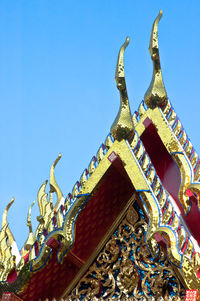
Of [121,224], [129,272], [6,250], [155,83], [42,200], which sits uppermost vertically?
[155,83]

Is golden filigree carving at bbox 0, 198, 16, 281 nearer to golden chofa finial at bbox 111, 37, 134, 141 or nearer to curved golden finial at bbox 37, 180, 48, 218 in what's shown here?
curved golden finial at bbox 37, 180, 48, 218

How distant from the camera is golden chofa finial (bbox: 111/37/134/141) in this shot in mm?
9211

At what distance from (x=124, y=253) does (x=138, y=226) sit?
340 mm

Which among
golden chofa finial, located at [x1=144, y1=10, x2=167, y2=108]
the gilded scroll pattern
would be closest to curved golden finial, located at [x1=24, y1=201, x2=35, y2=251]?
the gilded scroll pattern

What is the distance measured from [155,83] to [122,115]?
0.86 m

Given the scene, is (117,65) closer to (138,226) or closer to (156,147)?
(156,147)

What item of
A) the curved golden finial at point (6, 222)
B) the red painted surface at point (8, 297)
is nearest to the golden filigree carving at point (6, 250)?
the curved golden finial at point (6, 222)

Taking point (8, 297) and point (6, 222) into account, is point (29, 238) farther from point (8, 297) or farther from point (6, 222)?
point (8, 297)

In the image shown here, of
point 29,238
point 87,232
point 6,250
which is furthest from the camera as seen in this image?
point 29,238

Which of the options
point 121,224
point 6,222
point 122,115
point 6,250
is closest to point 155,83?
point 122,115

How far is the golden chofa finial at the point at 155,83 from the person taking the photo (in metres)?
9.86

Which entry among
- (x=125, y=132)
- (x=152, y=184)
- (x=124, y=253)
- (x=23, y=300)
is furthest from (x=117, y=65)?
(x=23, y=300)

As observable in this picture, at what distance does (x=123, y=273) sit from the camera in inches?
362

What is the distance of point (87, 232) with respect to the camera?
9.49 meters
